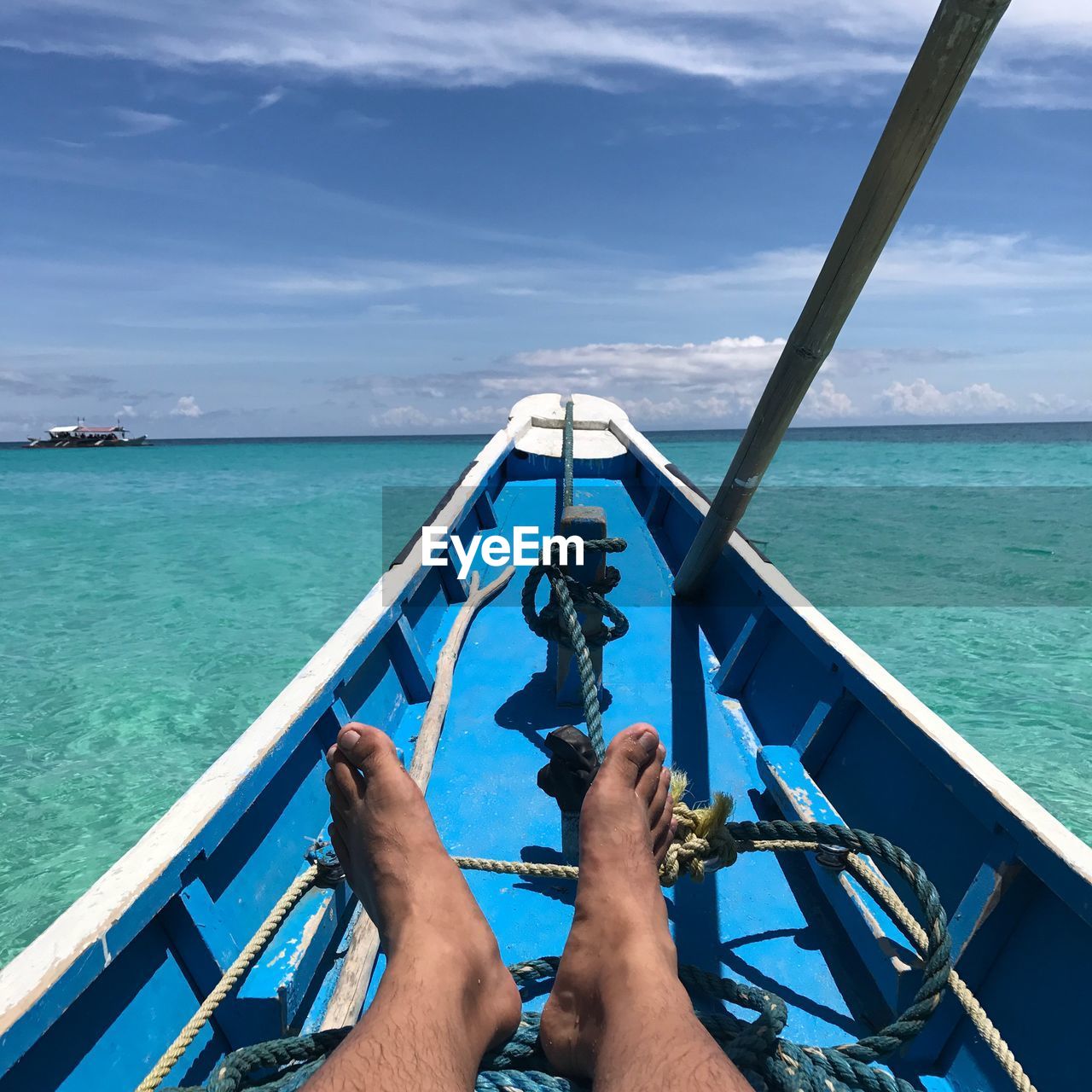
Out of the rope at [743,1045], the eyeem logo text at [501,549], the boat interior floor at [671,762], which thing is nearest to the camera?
the rope at [743,1045]

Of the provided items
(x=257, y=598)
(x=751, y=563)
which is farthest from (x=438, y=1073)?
(x=257, y=598)

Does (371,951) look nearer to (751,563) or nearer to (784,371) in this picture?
(784,371)

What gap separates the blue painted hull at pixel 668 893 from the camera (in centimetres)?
128

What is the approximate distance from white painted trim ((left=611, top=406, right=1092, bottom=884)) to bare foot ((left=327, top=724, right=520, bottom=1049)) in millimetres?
1020

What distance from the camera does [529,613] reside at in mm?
2508

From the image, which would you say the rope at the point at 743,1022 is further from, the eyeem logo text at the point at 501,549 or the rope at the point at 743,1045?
the eyeem logo text at the point at 501,549

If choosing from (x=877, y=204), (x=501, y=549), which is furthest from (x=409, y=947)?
(x=501, y=549)

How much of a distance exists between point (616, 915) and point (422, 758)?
1.21m

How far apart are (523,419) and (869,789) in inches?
213

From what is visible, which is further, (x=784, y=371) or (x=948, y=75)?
(x=784, y=371)

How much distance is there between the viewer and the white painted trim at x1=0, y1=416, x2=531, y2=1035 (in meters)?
1.07

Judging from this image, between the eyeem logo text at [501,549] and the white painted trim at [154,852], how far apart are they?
2.38 ft

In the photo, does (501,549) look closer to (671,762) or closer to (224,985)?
(671,762)

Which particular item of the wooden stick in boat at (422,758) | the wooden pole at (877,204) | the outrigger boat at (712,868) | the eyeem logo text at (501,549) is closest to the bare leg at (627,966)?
the outrigger boat at (712,868)
